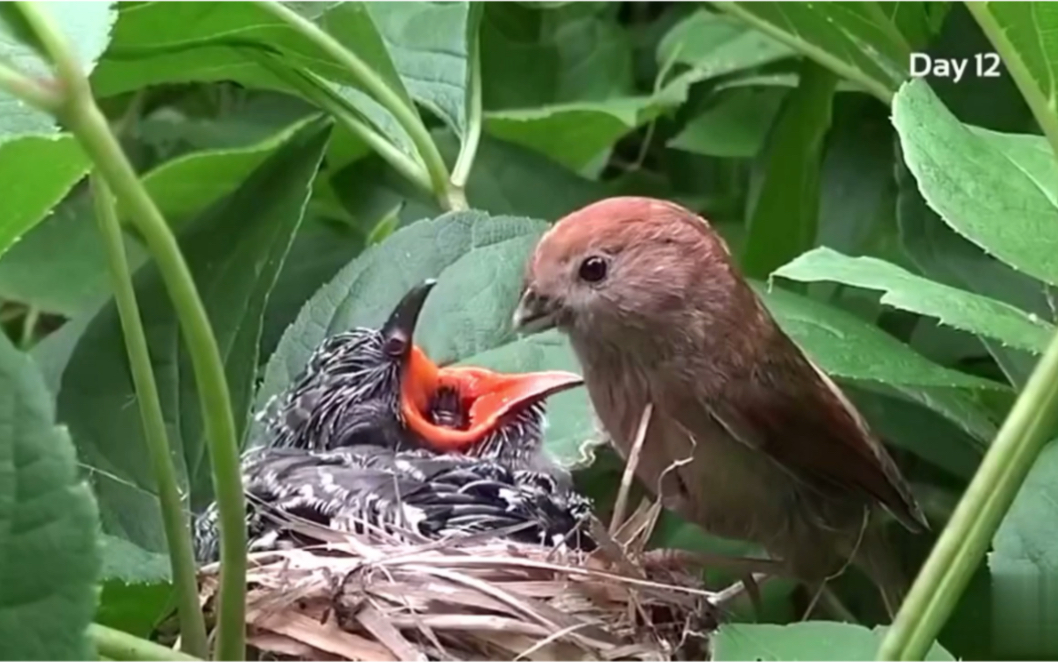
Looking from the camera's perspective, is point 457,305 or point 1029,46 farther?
point 457,305

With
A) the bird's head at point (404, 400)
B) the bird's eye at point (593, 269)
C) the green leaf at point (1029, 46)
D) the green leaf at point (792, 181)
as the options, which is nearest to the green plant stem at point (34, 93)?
the green leaf at point (1029, 46)

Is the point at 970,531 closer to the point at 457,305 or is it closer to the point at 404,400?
the point at 457,305

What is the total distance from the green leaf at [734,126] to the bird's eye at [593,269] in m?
0.49

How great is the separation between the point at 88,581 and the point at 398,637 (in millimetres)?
700

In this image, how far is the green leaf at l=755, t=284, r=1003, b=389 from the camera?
3.97ft

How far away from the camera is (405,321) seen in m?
1.59

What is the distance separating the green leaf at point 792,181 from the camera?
1.75 m

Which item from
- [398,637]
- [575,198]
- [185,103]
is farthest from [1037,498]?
[185,103]

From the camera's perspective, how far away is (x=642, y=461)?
1.44 metres

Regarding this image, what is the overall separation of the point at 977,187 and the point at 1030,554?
226mm

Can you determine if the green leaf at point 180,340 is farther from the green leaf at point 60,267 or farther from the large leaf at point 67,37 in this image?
the large leaf at point 67,37

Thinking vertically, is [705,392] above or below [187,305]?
below

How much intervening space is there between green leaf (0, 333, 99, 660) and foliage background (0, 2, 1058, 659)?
244 millimetres

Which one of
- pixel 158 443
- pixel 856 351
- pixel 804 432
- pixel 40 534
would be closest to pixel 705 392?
pixel 804 432
